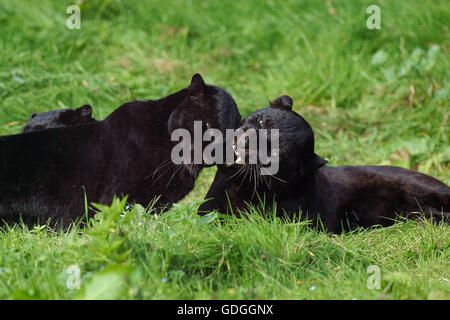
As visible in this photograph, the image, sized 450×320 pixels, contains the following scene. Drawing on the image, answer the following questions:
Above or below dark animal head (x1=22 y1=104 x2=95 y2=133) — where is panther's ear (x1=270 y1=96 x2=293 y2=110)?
above

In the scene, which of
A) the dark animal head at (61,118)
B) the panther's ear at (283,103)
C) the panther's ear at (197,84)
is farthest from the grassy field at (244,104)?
the dark animal head at (61,118)

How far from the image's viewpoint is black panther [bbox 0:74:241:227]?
425cm

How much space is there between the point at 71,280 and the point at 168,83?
4123mm

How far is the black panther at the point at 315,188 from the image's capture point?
13.0 feet

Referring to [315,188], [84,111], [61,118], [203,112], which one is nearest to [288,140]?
[315,188]

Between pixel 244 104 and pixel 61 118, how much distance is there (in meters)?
2.13

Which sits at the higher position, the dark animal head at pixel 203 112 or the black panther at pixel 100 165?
the dark animal head at pixel 203 112

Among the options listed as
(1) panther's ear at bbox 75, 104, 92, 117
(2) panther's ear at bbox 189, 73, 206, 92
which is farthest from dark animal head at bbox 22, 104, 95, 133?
(2) panther's ear at bbox 189, 73, 206, 92

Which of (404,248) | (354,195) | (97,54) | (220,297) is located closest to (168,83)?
(97,54)

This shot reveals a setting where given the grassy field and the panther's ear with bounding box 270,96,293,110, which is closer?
the grassy field

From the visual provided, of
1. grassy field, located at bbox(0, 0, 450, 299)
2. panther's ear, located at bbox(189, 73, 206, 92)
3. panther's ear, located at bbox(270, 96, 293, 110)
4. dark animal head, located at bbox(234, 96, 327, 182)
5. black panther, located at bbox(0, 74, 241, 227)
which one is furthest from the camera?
panther's ear, located at bbox(189, 73, 206, 92)

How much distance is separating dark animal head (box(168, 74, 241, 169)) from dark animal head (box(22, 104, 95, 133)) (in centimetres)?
93

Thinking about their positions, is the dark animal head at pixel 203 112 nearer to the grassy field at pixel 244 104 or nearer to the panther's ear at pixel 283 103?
the panther's ear at pixel 283 103

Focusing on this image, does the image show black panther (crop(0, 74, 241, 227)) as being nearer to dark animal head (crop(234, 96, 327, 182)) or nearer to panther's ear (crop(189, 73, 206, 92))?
panther's ear (crop(189, 73, 206, 92))
